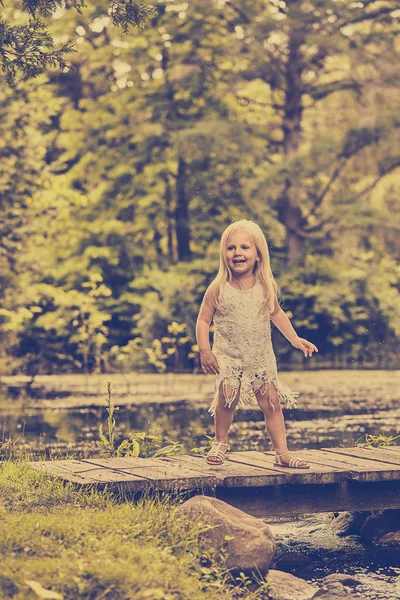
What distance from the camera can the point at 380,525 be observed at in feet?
31.0

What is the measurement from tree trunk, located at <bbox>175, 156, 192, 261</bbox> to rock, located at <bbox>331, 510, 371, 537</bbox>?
70.2 ft

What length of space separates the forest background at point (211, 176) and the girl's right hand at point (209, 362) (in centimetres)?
1746

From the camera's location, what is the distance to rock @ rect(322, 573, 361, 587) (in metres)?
7.62

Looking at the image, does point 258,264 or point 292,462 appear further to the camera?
point 292,462

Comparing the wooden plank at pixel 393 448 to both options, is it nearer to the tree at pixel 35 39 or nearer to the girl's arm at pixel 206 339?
the girl's arm at pixel 206 339

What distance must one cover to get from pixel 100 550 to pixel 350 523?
13.0 feet

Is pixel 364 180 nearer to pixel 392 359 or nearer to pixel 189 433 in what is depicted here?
pixel 392 359

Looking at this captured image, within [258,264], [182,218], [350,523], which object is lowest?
[350,523]

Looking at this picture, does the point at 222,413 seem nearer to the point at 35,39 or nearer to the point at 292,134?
the point at 35,39

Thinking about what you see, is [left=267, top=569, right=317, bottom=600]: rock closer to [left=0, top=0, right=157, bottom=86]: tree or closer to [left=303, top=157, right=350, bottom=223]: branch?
[left=0, top=0, right=157, bottom=86]: tree

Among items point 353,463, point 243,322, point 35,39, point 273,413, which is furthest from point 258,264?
point 35,39

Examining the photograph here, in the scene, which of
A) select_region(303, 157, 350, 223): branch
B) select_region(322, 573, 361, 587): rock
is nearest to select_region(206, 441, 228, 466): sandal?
select_region(322, 573, 361, 587): rock

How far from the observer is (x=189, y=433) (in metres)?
14.4

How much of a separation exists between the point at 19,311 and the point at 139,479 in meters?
15.6
